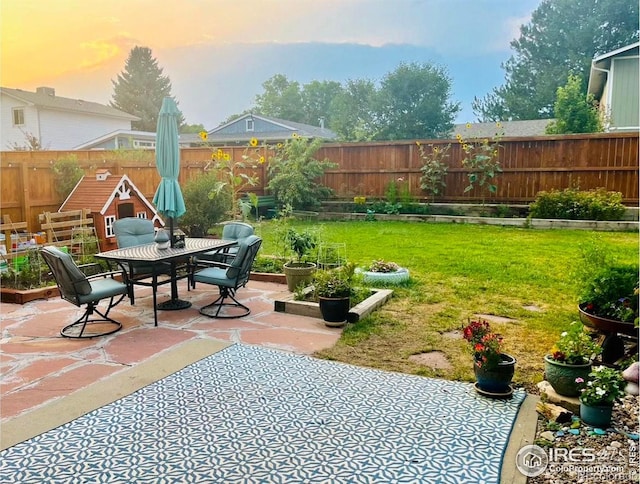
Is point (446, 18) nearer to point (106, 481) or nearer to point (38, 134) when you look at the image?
point (106, 481)

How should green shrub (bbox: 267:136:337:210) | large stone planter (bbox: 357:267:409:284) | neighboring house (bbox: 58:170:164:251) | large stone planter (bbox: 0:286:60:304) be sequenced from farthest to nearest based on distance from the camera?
1. green shrub (bbox: 267:136:337:210)
2. neighboring house (bbox: 58:170:164:251)
3. large stone planter (bbox: 357:267:409:284)
4. large stone planter (bbox: 0:286:60:304)

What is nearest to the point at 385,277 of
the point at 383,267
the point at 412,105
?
the point at 383,267

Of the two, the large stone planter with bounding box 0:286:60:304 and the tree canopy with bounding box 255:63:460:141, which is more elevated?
the tree canopy with bounding box 255:63:460:141

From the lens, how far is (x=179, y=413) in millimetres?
3021

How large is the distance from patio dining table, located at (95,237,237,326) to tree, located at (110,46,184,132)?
129 ft

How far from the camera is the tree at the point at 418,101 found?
26125mm

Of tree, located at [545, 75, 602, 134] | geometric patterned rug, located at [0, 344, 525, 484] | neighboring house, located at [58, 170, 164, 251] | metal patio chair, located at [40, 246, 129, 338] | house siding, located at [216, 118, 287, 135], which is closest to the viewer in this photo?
geometric patterned rug, located at [0, 344, 525, 484]

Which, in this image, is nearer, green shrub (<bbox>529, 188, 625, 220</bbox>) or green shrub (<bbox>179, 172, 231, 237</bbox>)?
green shrub (<bbox>179, 172, 231, 237</bbox>)

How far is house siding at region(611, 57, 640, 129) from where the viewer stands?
43.6 ft

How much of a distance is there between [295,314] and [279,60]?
10.9m

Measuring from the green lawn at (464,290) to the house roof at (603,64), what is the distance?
6508mm

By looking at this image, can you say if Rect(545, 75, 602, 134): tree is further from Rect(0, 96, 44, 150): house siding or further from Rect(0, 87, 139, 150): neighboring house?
Rect(0, 96, 44, 150): house siding

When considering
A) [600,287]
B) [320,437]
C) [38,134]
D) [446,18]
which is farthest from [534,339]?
[38,134]

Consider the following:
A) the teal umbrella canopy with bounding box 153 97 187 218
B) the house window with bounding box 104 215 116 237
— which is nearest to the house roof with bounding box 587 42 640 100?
the teal umbrella canopy with bounding box 153 97 187 218
